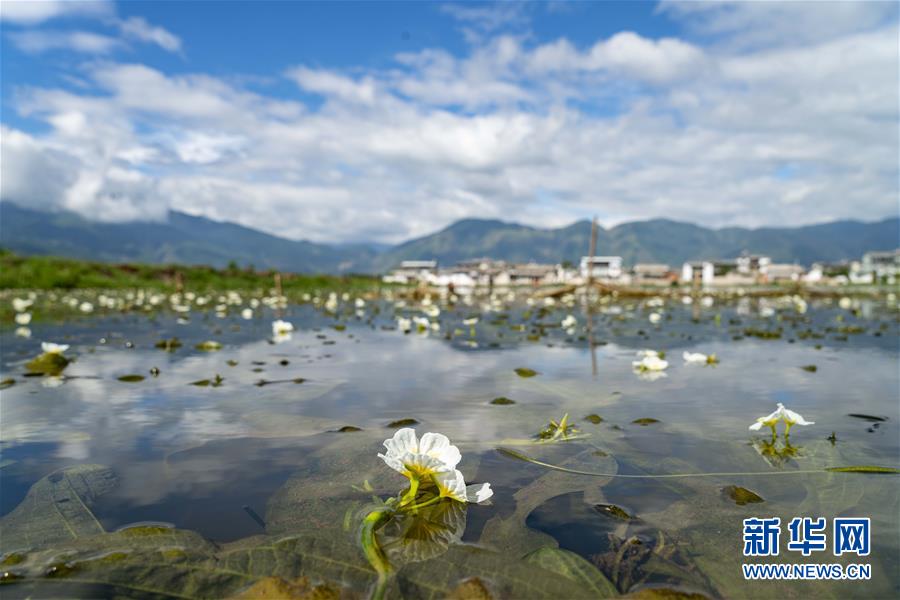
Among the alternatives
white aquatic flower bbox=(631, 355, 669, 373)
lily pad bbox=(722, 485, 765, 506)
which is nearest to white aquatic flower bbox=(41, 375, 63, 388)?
lily pad bbox=(722, 485, 765, 506)

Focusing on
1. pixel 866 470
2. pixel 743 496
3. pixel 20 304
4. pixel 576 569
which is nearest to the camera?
pixel 576 569

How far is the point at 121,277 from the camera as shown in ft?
98.2

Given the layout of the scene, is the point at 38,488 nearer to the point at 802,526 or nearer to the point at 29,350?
the point at 802,526

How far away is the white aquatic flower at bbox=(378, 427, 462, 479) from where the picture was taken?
1721 millimetres

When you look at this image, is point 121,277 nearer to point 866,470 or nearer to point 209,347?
point 209,347

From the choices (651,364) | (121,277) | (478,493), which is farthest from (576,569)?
(121,277)

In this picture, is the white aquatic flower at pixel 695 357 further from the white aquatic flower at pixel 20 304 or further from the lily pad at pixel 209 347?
the white aquatic flower at pixel 20 304

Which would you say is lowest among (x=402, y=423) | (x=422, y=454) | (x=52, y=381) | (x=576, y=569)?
(x=52, y=381)

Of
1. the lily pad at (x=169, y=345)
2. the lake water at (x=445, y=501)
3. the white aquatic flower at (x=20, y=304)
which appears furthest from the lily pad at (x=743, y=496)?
the white aquatic flower at (x=20, y=304)

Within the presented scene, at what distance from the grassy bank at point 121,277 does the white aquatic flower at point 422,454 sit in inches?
944

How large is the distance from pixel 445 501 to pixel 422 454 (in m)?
0.31

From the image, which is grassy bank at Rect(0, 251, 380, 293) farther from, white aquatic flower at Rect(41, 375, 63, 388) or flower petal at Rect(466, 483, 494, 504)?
flower petal at Rect(466, 483, 494, 504)

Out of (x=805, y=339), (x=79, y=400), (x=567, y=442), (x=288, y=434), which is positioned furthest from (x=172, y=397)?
(x=805, y=339)

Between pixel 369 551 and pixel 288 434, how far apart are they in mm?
1625
